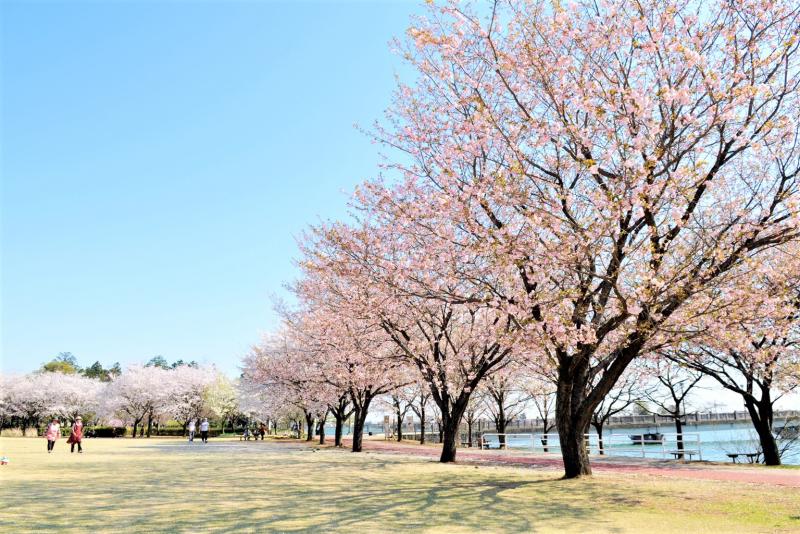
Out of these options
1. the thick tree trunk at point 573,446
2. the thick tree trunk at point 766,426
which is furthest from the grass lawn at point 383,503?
the thick tree trunk at point 766,426

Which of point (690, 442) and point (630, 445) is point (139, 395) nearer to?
point (630, 445)

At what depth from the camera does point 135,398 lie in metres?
62.8

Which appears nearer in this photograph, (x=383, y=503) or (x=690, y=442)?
(x=383, y=503)

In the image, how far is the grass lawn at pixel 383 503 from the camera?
775 cm

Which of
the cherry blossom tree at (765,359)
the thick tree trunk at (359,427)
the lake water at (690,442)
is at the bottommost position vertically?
the lake water at (690,442)

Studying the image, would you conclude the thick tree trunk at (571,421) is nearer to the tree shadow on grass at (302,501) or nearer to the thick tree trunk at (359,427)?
the tree shadow on grass at (302,501)

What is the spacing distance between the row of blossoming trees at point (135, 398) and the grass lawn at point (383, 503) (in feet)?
157

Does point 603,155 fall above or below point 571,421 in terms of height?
above

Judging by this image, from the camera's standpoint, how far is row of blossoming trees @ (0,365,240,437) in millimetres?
62969

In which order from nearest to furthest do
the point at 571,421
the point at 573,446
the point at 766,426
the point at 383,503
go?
the point at 383,503 → the point at 571,421 → the point at 573,446 → the point at 766,426

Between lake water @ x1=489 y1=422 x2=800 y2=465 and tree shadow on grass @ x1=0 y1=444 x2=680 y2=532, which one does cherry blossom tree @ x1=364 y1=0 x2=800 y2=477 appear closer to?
tree shadow on grass @ x1=0 y1=444 x2=680 y2=532

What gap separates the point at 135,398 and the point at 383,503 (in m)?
62.1

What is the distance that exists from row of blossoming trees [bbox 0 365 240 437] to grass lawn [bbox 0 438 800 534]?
47722mm

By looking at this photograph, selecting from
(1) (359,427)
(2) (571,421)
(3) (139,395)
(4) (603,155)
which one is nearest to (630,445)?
(1) (359,427)
